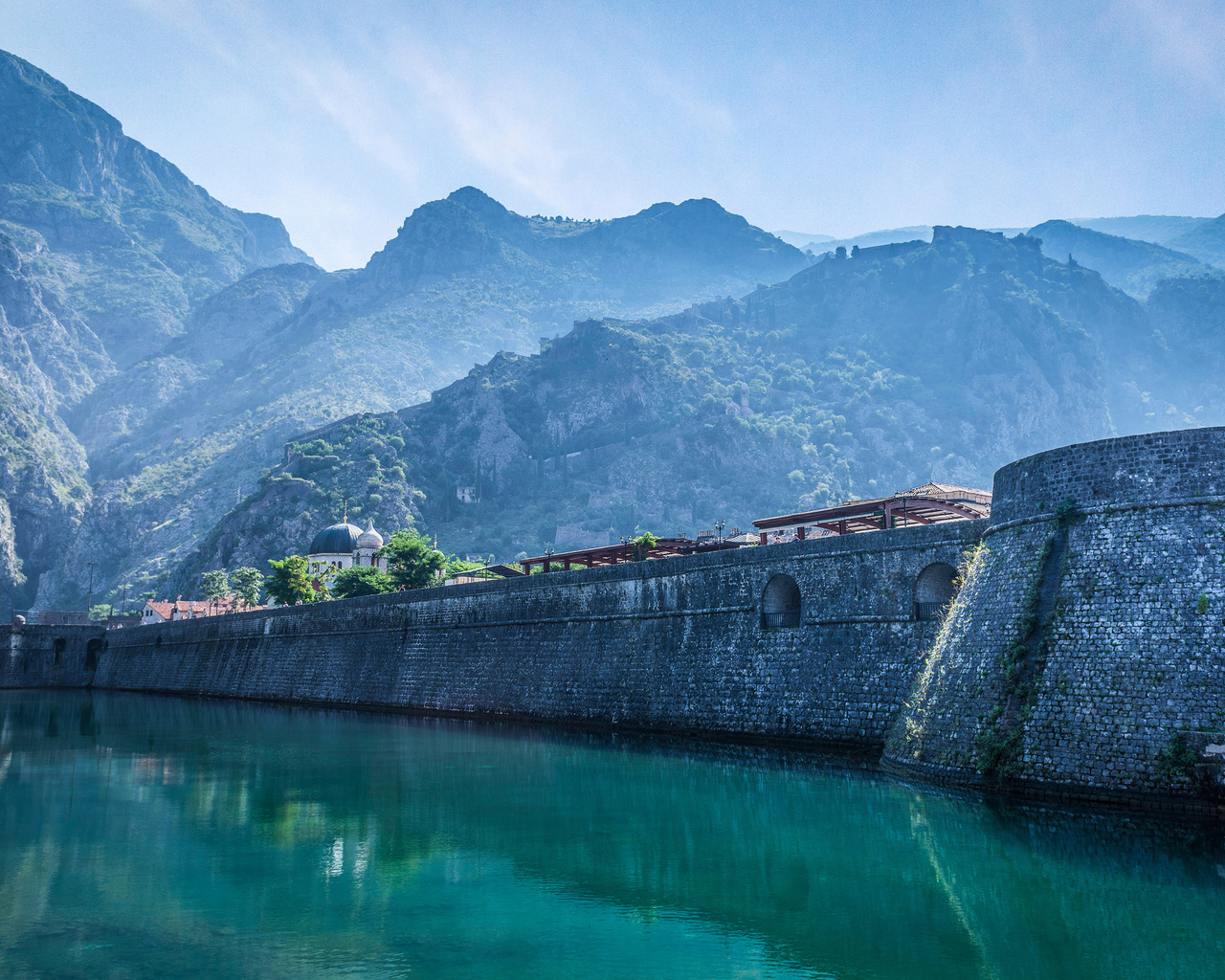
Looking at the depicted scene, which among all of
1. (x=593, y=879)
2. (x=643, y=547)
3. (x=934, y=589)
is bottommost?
(x=593, y=879)

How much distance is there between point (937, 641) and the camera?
71.7 ft

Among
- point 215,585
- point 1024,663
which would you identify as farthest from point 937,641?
point 215,585

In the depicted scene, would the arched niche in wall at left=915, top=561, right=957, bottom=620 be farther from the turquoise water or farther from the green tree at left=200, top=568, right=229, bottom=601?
the green tree at left=200, top=568, right=229, bottom=601

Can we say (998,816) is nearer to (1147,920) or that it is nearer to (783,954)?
(1147,920)

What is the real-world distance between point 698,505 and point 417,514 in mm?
46888

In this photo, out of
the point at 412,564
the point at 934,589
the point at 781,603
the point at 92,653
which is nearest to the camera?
the point at 934,589

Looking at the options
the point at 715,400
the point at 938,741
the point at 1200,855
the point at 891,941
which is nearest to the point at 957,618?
the point at 938,741

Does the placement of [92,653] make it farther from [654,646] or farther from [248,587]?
[654,646]

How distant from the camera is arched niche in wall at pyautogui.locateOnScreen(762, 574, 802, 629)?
28531 millimetres

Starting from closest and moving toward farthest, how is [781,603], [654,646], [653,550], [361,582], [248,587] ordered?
[781,603] → [654,646] → [653,550] → [361,582] → [248,587]

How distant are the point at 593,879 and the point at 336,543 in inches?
3160

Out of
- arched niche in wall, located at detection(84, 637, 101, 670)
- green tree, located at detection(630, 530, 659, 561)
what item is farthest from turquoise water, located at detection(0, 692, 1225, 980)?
arched niche in wall, located at detection(84, 637, 101, 670)

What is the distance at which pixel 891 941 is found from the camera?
1171cm

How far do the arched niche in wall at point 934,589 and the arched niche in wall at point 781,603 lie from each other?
4.23m
